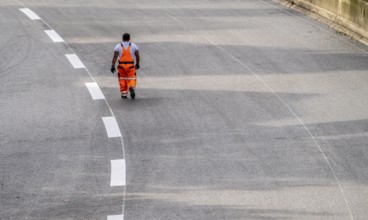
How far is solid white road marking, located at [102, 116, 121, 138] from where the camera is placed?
17005mm

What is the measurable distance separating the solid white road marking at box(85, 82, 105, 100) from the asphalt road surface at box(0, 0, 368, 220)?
0.09 m

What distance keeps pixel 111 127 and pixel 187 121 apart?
A: 162 cm

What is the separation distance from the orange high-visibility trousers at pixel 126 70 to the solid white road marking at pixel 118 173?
413 centimetres

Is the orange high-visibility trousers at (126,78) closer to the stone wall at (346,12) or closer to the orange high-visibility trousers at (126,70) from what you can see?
the orange high-visibility trousers at (126,70)

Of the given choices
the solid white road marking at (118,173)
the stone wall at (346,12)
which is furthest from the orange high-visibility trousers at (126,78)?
the stone wall at (346,12)

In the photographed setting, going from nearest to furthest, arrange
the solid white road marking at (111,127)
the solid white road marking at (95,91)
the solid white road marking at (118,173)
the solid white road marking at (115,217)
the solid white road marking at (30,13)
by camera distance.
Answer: the solid white road marking at (115,217), the solid white road marking at (118,173), the solid white road marking at (111,127), the solid white road marking at (95,91), the solid white road marking at (30,13)

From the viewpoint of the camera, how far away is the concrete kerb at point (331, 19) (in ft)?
81.4

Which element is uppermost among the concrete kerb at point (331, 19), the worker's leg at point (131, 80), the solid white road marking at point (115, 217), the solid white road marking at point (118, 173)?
the worker's leg at point (131, 80)

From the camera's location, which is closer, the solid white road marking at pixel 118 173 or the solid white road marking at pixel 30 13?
the solid white road marking at pixel 118 173

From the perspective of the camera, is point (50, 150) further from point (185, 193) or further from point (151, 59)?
point (151, 59)

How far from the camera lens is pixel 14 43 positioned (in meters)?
24.6

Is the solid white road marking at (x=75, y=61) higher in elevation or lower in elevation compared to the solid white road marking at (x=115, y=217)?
lower

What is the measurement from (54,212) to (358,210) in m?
4.83

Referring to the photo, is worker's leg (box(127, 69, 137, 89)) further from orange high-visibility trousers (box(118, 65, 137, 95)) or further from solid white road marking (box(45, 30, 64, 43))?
solid white road marking (box(45, 30, 64, 43))
